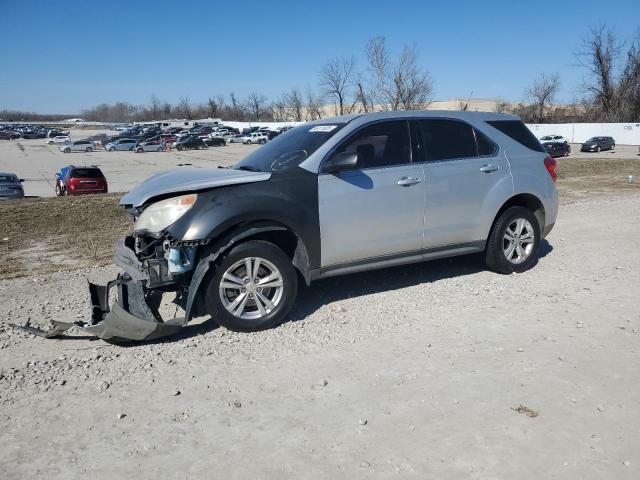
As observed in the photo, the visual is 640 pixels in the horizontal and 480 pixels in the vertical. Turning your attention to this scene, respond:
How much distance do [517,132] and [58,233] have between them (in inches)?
292

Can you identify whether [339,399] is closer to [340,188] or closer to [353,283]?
[340,188]

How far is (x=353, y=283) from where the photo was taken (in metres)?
6.05

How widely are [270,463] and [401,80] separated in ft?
133

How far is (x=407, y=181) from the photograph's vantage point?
5348 mm

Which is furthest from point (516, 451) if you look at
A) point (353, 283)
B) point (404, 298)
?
point (353, 283)

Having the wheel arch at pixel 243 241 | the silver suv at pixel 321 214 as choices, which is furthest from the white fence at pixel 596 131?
the wheel arch at pixel 243 241

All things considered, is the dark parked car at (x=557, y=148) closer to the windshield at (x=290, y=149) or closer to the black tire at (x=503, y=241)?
the black tire at (x=503, y=241)

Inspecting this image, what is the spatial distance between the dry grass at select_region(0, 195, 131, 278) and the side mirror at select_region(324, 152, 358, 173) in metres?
3.81

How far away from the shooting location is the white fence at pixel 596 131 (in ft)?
189

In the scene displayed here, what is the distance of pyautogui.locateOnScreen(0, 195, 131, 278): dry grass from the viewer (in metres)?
7.47

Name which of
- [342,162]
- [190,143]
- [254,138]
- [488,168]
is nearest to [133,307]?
[342,162]

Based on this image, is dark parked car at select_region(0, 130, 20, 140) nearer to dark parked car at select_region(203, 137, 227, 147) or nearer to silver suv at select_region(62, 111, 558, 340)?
dark parked car at select_region(203, 137, 227, 147)

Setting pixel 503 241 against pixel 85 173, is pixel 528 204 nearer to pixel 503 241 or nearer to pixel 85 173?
pixel 503 241

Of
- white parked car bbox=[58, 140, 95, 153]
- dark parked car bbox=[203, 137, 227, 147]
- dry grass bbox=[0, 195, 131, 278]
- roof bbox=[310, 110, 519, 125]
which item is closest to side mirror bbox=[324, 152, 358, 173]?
roof bbox=[310, 110, 519, 125]
